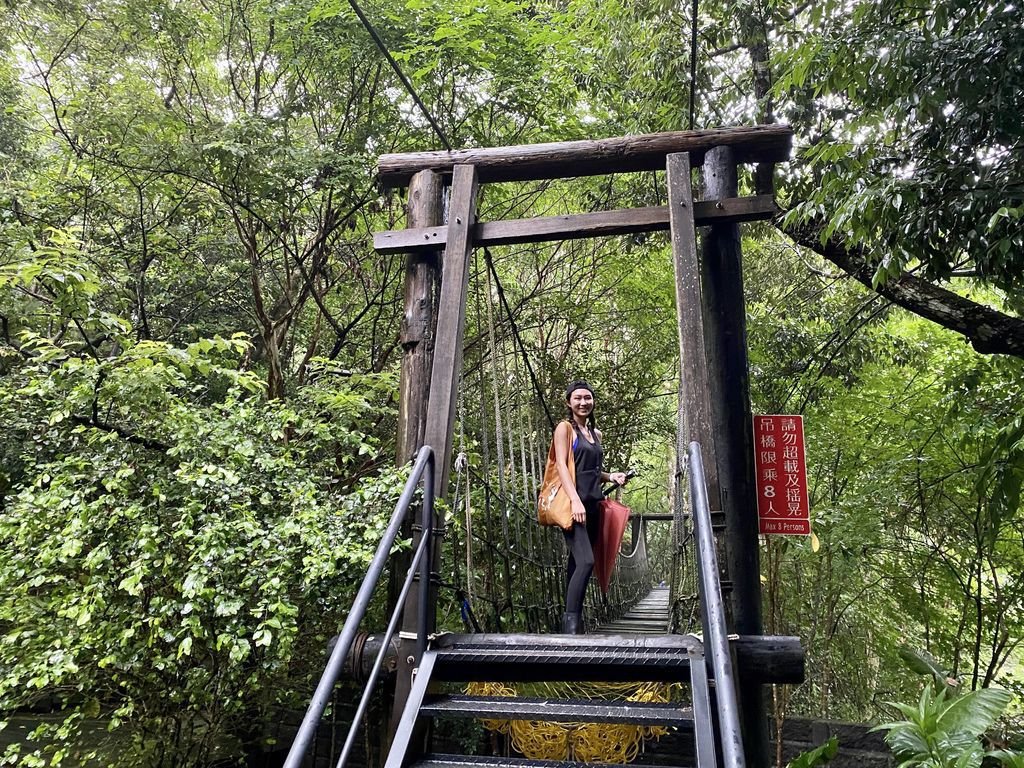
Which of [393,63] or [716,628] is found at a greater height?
[393,63]

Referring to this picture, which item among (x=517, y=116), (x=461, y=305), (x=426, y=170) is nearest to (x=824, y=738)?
(x=461, y=305)

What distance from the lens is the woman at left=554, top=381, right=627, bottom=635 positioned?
2414 millimetres

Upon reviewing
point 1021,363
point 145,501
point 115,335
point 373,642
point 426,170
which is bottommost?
point 373,642

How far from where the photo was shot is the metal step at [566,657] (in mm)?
1743

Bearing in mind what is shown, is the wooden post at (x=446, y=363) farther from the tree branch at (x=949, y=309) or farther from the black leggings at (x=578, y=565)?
the tree branch at (x=949, y=309)

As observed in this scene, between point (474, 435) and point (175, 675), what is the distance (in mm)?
2990

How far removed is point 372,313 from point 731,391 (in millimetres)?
3006

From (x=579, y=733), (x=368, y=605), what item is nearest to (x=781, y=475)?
(x=579, y=733)

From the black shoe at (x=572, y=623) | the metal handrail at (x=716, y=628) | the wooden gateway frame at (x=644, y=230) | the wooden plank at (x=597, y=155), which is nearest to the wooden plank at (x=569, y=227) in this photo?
the wooden gateway frame at (x=644, y=230)

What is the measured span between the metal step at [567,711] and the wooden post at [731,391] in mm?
996

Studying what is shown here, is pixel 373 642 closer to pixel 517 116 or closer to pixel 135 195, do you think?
pixel 517 116

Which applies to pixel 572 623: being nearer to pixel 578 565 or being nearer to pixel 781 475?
pixel 578 565

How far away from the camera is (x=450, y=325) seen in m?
2.38

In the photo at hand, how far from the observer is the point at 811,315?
182 inches
